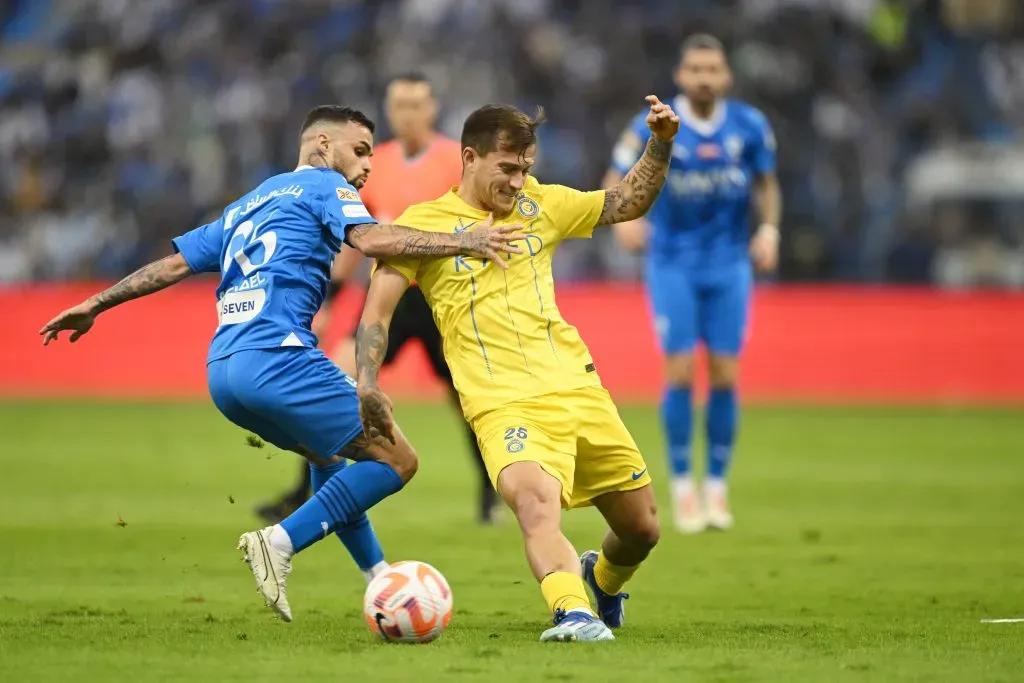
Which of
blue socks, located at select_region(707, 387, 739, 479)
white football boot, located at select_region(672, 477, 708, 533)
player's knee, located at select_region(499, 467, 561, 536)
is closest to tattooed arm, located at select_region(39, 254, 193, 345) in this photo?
player's knee, located at select_region(499, 467, 561, 536)

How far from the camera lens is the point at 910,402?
60.8 ft

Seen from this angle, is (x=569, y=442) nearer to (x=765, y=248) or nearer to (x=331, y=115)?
(x=331, y=115)

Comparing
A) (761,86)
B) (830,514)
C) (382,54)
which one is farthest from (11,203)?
(830,514)

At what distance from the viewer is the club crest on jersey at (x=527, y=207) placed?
6.20 metres

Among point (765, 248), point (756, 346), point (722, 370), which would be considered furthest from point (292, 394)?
point (756, 346)

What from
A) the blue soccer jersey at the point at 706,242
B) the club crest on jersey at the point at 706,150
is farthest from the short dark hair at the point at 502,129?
the club crest on jersey at the point at 706,150

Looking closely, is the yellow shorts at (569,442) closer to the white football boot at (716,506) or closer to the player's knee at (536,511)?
the player's knee at (536,511)

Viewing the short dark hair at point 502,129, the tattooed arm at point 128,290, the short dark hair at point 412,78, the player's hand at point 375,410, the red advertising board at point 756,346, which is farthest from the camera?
the red advertising board at point 756,346

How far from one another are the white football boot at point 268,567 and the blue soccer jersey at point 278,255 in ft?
2.50

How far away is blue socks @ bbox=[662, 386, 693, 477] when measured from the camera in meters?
10.2

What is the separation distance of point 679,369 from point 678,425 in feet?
1.27

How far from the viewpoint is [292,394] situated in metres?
6.04

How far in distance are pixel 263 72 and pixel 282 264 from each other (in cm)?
1572

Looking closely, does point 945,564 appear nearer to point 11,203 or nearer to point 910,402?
point 910,402
